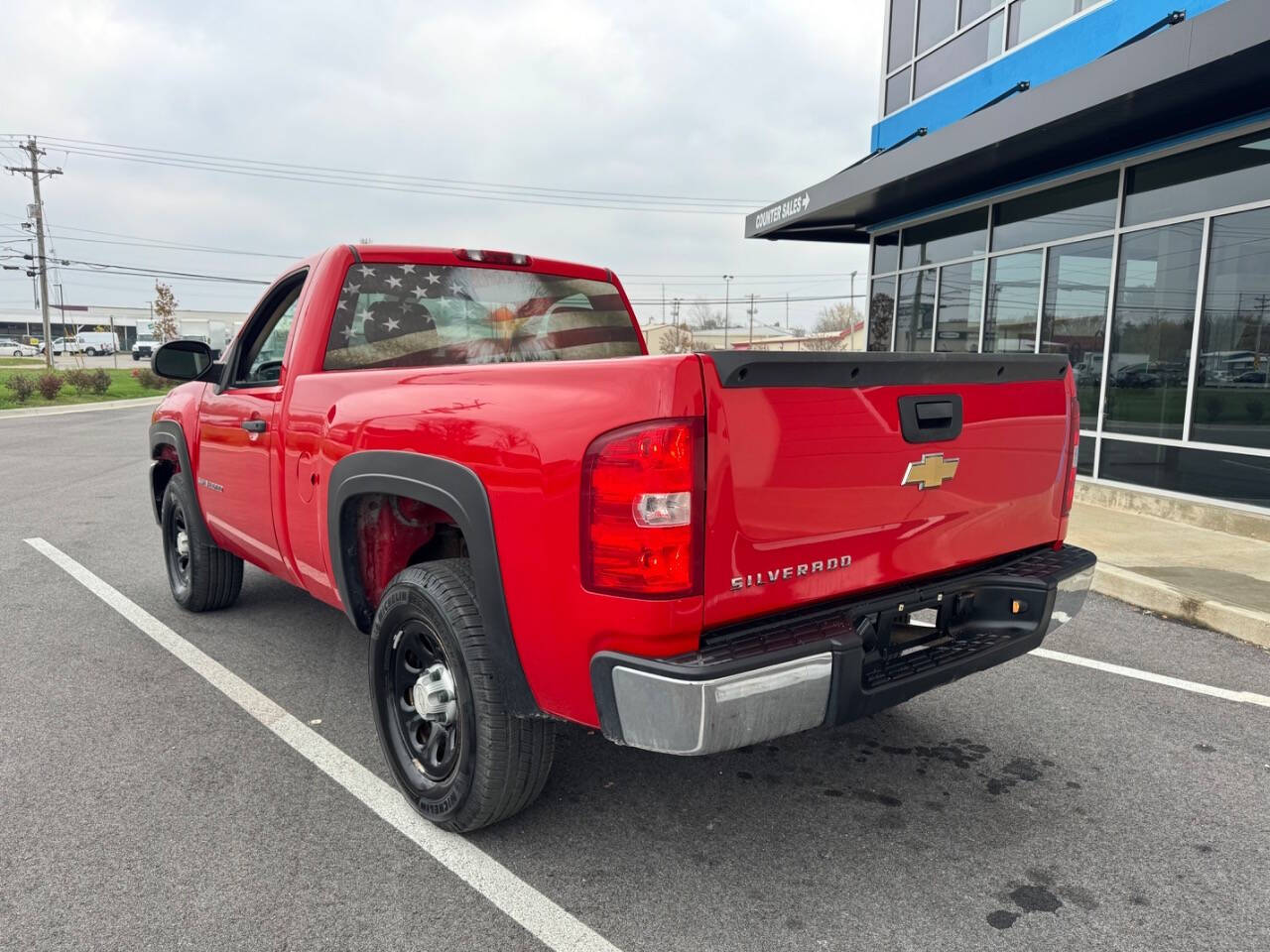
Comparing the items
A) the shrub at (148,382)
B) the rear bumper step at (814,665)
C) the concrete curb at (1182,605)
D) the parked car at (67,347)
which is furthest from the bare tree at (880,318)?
the parked car at (67,347)

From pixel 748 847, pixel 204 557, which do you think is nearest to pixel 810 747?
pixel 748 847

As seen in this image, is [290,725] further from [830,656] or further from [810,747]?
[830,656]

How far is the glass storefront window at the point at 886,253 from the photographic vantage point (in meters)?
13.5

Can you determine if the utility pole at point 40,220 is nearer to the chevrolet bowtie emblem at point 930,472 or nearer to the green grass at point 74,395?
the green grass at point 74,395

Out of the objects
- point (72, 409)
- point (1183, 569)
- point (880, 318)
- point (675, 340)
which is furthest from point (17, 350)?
point (1183, 569)

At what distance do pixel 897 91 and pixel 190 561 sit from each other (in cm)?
1199

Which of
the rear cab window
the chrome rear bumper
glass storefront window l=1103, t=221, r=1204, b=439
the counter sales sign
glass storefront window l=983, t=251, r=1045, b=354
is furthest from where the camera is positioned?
the counter sales sign

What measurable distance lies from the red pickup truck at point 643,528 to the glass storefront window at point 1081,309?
735 centimetres


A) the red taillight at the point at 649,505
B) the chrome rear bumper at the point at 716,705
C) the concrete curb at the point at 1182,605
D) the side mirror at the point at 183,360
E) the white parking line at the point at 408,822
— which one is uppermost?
the side mirror at the point at 183,360

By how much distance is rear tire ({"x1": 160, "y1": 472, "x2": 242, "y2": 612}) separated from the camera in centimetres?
484

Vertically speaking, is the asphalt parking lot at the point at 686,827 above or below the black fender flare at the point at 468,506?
below

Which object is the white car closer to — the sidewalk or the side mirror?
the side mirror

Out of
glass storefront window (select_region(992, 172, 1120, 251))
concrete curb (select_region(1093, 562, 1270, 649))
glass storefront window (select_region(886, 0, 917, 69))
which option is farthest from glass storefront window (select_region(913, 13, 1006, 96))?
concrete curb (select_region(1093, 562, 1270, 649))

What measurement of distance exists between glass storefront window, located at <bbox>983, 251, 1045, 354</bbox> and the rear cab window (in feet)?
26.4
